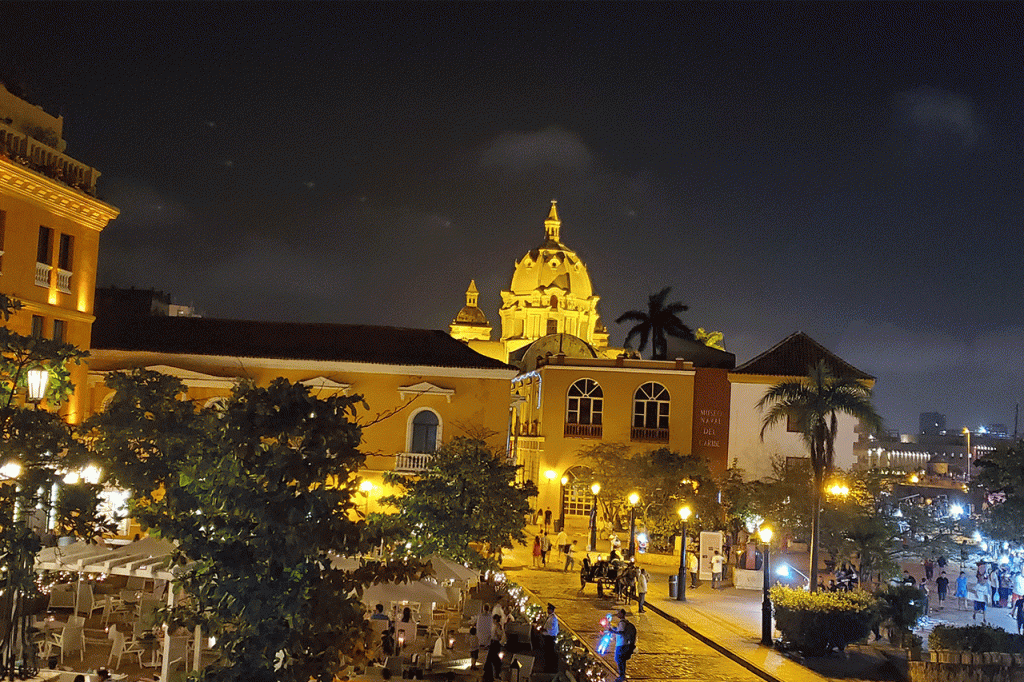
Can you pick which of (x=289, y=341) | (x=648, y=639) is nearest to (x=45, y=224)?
(x=289, y=341)

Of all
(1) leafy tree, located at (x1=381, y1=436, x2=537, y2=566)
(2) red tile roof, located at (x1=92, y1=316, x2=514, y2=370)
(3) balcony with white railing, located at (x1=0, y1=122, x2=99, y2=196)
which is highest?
(3) balcony with white railing, located at (x1=0, y1=122, x2=99, y2=196)

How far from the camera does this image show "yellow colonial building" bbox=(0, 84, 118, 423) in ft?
76.5

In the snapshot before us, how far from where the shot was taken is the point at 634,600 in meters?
25.4

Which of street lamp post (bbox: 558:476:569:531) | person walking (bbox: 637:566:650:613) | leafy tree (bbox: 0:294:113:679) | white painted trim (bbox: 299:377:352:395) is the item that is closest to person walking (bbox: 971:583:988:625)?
person walking (bbox: 637:566:650:613)

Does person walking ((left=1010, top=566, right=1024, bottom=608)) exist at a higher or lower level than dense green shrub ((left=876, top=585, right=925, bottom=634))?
lower

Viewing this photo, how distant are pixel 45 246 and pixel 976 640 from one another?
872 inches

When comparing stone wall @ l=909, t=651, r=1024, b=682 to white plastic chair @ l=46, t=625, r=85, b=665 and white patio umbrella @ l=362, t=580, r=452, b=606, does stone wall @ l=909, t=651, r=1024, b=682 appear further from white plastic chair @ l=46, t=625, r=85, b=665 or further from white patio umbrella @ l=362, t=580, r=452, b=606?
white plastic chair @ l=46, t=625, r=85, b=665

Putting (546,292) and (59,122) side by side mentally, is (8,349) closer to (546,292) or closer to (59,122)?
(59,122)

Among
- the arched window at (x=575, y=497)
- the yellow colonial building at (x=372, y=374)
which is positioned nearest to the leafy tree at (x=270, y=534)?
the yellow colonial building at (x=372, y=374)

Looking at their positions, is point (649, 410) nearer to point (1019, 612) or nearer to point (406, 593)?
point (1019, 612)

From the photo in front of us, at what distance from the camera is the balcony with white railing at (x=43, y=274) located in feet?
80.7

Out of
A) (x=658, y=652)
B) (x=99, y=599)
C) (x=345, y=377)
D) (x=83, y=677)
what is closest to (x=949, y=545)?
(x=658, y=652)

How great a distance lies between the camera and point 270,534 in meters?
9.85

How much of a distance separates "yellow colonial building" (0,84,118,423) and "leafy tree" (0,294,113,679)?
12.6 meters
